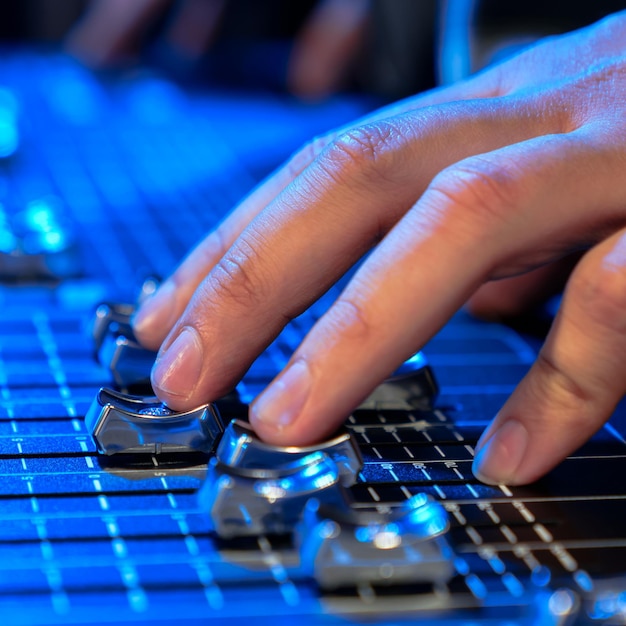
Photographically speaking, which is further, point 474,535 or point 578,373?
point 578,373

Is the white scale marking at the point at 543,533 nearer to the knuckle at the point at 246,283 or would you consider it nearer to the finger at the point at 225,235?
the knuckle at the point at 246,283

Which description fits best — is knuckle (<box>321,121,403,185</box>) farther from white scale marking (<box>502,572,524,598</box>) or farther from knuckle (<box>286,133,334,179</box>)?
white scale marking (<box>502,572,524,598</box>)

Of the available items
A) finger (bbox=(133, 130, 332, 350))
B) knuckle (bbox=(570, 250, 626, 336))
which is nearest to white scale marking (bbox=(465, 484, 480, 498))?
knuckle (bbox=(570, 250, 626, 336))

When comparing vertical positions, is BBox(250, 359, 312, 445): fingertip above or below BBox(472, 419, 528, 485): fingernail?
above

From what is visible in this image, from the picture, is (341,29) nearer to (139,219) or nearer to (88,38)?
(88,38)

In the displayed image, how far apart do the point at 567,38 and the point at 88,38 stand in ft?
6.29

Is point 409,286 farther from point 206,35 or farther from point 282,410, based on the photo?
point 206,35

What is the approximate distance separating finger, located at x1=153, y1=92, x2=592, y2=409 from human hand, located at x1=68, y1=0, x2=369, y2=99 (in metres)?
1.36

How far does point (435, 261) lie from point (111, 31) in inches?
83.5

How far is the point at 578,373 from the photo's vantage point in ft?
2.18

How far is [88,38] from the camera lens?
2635 millimetres

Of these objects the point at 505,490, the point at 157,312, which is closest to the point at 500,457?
the point at 505,490

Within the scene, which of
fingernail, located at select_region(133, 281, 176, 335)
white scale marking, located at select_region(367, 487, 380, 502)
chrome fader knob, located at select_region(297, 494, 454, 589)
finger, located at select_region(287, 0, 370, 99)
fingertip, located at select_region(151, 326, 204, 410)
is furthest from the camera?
finger, located at select_region(287, 0, 370, 99)

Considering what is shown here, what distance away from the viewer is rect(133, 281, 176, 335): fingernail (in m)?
0.84
